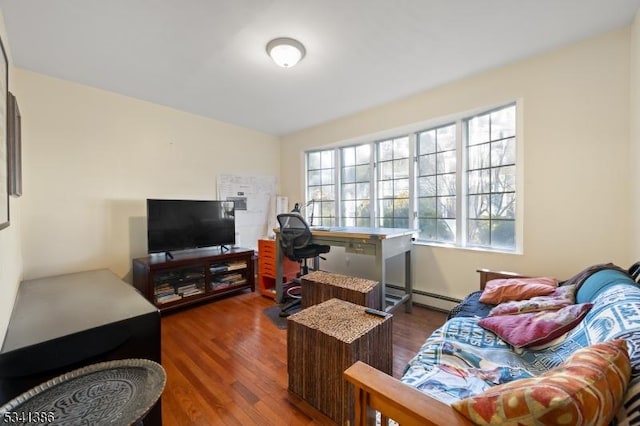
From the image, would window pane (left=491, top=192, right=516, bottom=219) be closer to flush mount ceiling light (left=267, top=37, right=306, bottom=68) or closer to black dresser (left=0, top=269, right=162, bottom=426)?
flush mount ceiling light (left=267, top=37, right=306, bottom=68)

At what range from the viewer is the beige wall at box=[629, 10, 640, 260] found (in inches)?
67.4

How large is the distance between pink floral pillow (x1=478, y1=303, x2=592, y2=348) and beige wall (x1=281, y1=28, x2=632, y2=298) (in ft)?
3.57

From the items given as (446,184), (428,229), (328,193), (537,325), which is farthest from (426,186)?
(537,325)

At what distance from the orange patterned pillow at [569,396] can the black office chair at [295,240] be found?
2.19 m

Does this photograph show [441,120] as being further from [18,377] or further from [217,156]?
[18,377]

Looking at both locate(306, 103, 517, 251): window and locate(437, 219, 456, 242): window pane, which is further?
locate(437, 219, 456, 242): window pane

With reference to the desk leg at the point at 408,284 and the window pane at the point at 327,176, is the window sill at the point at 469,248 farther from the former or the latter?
the window pane at the point at 327,176

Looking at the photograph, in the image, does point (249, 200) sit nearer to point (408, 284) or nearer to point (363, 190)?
point (363, 190)

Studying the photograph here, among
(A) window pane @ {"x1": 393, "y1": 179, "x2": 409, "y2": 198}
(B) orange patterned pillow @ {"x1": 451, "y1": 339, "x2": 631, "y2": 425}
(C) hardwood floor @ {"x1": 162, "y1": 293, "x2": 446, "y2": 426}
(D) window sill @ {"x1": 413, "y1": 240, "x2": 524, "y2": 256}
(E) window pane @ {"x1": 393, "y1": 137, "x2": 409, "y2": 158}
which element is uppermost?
(E) window pane @ {"x1": 393, "y1": 137, "x2": 409, "y2": 158}

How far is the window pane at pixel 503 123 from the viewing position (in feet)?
8.03

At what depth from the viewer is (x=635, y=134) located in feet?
5.76

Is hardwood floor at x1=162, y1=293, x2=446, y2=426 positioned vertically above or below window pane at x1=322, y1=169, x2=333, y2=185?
below

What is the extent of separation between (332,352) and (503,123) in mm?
2623

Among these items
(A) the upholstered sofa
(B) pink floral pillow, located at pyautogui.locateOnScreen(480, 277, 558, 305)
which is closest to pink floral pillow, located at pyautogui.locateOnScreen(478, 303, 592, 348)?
(A) the upholstered sofa
